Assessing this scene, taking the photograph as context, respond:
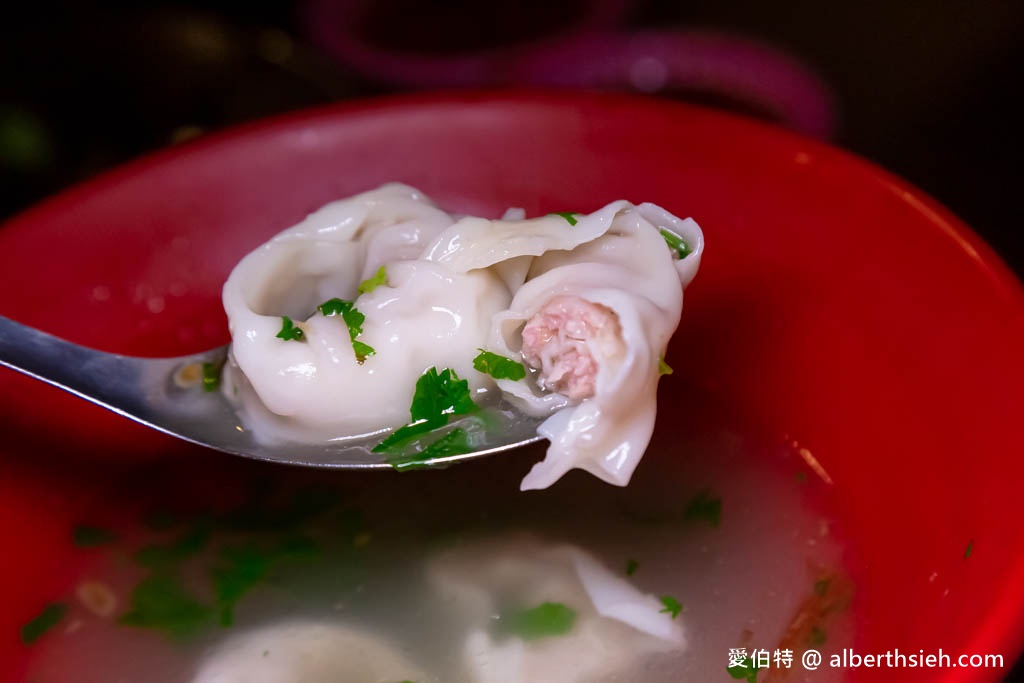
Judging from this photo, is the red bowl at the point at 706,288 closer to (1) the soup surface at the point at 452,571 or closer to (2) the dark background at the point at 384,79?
(1) the soup surface at the point at 452,571

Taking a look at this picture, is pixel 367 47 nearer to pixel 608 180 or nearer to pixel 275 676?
pixel 608 180

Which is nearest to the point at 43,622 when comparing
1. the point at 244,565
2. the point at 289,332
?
the point at 244,565

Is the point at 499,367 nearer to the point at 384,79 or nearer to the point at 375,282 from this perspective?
the point at 375,282

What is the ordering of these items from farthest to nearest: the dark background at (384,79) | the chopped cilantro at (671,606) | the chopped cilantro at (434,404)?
the dark background at (384,79)
the chopped cilantro at (671,606)
the chopped cilantro at (434,404)

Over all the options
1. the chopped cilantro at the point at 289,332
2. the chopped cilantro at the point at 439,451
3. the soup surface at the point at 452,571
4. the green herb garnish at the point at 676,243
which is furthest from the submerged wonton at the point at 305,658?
the green herb garnish at the point at 676,243

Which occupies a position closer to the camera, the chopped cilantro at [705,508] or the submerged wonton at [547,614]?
the submerged wonton at [547,614]

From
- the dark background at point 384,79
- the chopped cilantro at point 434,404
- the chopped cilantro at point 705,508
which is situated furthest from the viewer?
the dark background at point 384,79
